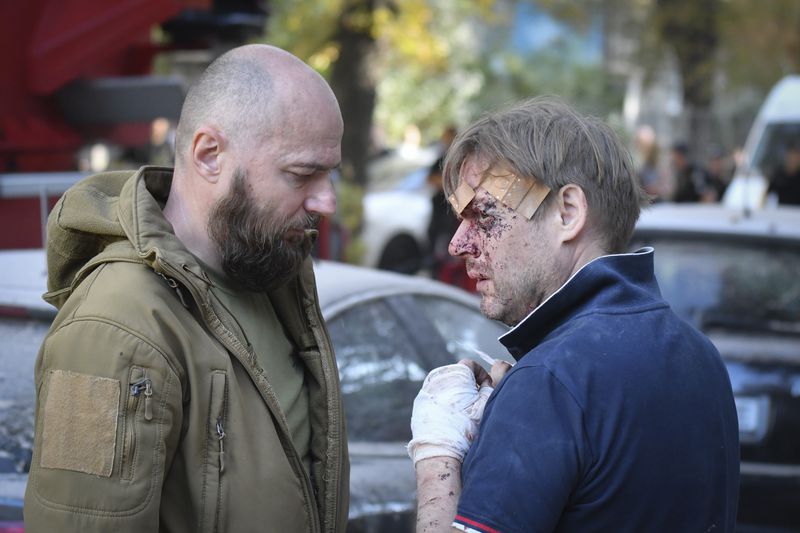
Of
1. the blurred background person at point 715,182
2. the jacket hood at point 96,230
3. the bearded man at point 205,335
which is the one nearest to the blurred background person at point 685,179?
the blurred background person at point 715,182

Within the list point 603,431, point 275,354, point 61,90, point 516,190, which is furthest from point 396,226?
point 603,431

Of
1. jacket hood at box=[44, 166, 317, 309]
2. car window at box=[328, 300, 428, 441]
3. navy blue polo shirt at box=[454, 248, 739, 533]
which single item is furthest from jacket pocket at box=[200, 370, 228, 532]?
car window at box=[328, 300, 428, 441]

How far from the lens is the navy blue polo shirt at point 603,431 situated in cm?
172

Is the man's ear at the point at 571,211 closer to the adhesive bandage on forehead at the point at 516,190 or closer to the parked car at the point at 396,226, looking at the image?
the adhesive bandage on forehead at the point at 516,190

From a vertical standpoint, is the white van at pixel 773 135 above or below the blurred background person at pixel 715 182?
above

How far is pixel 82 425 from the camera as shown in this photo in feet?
6.03

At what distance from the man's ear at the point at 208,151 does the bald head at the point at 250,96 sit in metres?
0.02

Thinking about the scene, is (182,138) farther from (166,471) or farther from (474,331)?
(474,331)

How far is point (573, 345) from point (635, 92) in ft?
116

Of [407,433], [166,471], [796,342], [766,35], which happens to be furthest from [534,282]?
[766,35]

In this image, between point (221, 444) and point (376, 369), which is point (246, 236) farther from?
point (376, 369)

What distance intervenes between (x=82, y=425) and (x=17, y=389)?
1438mm

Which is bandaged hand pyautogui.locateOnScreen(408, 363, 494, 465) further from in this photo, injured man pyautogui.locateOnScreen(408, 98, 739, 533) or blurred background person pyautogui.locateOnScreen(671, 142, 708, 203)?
blurred background person pyautogui.locateOnScreen(671, 142, 708, 203)

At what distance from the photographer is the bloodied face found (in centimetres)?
198
